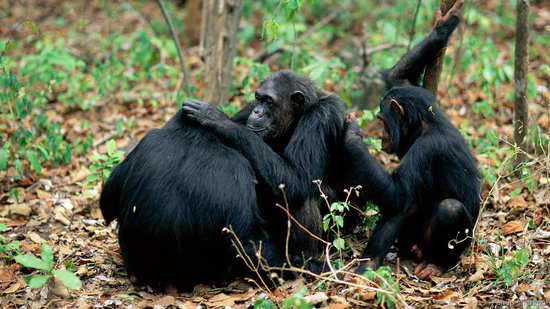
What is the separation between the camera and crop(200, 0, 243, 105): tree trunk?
780 centimetres

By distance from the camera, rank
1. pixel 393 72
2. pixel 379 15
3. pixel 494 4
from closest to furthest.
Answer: pixel 393 72 < pixel 379 15 < pixel 494 4

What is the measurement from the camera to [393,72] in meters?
6.33

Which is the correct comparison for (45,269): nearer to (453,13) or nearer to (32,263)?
(32,263)

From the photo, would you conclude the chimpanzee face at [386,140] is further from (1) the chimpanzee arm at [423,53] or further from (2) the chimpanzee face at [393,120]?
(1) the chimpanzee arm at [423,53]

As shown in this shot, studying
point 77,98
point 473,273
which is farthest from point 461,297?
point 77,98

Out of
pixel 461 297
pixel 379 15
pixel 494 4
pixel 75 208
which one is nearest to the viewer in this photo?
pixel 461 297

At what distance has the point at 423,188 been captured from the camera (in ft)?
17.8

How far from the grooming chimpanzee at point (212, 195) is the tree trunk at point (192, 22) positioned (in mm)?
8089

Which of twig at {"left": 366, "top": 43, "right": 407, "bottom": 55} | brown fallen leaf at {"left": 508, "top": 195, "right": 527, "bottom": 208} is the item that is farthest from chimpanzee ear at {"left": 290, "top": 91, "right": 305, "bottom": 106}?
twig at {"left": 366, "top": 43, "right": 407, "bottom": 55}

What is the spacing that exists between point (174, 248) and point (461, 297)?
2.54 meters

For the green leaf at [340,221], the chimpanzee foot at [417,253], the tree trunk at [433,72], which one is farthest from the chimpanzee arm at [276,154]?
the tree trunk at [433,72]

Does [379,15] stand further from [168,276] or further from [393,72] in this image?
[168,276]

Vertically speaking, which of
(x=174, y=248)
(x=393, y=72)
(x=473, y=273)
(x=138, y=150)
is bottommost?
(x=473, y=273)

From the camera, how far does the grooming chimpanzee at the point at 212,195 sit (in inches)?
188
